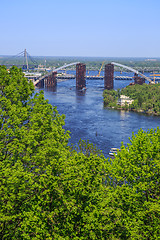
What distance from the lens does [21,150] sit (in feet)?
45.6

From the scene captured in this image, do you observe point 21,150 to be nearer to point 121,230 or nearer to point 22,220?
point 22,220

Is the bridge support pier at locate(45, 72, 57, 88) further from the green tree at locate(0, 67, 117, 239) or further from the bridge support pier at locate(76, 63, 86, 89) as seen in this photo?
the green tree at locate(0, 67, 117, 239)

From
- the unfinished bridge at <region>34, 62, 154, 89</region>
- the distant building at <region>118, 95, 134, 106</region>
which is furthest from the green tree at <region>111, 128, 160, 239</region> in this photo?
the unfinished bridge at <region>34, 62, 154, 89</region>

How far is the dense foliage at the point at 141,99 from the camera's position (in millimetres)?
79438

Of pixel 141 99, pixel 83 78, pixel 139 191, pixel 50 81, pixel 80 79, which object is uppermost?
pixel 83 78

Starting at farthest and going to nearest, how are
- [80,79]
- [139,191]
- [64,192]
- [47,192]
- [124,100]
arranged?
[80,79] < [124,100] < [139,191] < [64,192] < [47,192]

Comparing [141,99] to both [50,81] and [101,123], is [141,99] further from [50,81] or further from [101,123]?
[50,81]

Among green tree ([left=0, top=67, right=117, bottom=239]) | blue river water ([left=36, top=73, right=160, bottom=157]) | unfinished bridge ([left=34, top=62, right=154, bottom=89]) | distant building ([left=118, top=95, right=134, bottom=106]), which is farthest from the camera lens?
unfinished bridge ([left=34, top=62, right=154, bottom=89])

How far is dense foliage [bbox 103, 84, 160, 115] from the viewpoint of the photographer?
79.4m

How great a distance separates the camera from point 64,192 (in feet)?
44.1

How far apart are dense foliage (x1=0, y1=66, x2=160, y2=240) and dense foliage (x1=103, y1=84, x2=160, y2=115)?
63.3m

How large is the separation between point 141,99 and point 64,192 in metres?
72.2

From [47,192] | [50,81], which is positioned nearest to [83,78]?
[50,81]

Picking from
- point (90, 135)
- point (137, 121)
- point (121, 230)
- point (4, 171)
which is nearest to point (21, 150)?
point (4, 171)
